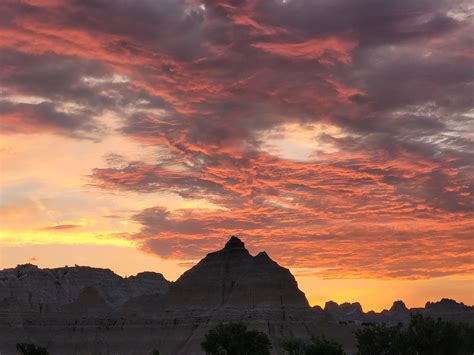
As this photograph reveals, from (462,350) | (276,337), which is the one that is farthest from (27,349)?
(276,337)

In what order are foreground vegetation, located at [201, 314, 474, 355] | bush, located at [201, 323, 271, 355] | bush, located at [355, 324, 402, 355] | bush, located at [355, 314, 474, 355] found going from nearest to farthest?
1. foreground vegetation, located at [201, 314, 474, 355]
2. bush, located at [355, 314, 474, 355]
3. bush, located at [201, 323, 271, 355]
4. bush, located at [355, 324, 402, 355]

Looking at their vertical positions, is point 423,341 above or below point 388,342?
Result: below

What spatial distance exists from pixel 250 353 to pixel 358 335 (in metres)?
18.6

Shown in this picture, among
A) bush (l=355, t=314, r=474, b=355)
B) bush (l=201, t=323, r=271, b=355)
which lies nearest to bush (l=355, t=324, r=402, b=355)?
bush (l=355, t=314, r=474, b=355)

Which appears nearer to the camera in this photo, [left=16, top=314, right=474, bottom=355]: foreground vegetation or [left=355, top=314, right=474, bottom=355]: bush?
[left=16, top=314, right=474, bottom=355]: foreground vegetation

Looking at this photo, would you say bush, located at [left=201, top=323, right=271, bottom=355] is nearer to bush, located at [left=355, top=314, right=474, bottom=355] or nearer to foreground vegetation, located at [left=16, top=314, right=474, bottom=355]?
foreground vegetation, located at [left=16, top=314, right=474, bottom=355]

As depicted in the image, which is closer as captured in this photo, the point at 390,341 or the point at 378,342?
the point at 390,341

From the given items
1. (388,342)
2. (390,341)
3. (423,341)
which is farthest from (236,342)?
(423,341)

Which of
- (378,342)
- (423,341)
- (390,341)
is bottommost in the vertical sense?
(423,341)

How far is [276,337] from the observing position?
198 metres

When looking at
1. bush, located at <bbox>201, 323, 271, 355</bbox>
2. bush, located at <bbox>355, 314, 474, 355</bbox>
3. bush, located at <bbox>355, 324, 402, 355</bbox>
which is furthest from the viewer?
bush, located at <bbox>355, 324, 402, 355</bbox>

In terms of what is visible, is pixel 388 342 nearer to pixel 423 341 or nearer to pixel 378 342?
pixel 378 342

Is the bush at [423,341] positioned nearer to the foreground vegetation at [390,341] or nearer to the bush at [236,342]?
the foreground vegetation at [390,341]

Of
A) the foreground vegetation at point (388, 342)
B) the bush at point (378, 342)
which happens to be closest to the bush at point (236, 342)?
the foreground vegetation at point (388, 342)
